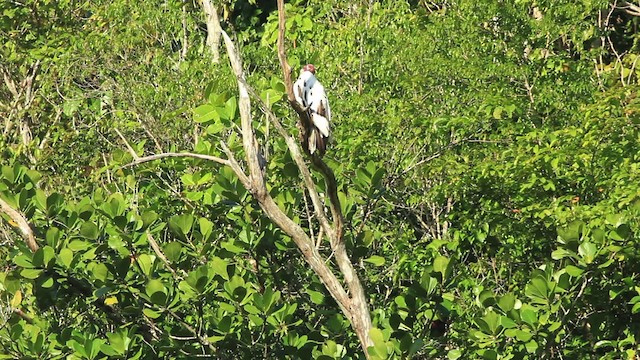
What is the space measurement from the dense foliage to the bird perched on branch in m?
0.18

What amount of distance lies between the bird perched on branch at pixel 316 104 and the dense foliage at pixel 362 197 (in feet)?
0.59

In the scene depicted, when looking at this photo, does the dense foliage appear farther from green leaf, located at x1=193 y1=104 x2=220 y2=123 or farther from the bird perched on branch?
the bird perched on branch

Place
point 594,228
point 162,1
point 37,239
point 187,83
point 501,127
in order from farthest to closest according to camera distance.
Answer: point 162,1 → point 187,83 → point 501,127 → point 594,228 → point 37,239

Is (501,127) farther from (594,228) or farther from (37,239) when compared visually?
(37,239)

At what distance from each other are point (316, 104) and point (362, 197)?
860mm

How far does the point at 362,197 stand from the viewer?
9.03 m

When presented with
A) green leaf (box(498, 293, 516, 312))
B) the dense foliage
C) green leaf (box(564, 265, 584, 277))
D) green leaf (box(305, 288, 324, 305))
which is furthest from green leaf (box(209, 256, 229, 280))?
green leaf (box(564, 265, 584, 277))

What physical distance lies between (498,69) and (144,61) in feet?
15.5

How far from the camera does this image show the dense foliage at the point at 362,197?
8.75 m

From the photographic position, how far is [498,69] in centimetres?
1223

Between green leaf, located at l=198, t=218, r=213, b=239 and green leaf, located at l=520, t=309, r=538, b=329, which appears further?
green leaf, located at l=198, t=218, r=213, b=239

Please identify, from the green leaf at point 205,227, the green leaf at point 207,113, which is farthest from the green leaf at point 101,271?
the green leaf at point 207,113

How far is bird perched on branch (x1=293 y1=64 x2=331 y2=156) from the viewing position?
826cm

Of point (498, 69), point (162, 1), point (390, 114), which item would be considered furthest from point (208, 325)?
point (162, 1)
